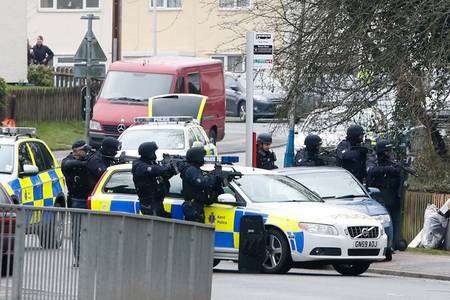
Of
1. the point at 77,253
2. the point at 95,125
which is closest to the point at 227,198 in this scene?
the point at 77,253

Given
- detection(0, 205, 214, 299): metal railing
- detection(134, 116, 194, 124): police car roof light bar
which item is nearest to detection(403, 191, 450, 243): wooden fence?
detection(134, 116, 194, 124): police car roof light bar

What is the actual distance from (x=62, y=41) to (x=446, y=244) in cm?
3766

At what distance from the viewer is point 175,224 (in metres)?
12.6

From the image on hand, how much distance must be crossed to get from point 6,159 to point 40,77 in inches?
961

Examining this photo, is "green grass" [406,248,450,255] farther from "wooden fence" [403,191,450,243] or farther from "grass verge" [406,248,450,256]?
"wooden fence" [403,191,450,243]

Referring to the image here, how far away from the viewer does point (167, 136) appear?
27.0 m

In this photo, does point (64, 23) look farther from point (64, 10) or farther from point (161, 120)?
point (161, 120)

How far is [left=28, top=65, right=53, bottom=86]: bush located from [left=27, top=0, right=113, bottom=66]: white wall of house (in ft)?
45.3

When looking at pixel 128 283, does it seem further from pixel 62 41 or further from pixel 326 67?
pixel 62 41

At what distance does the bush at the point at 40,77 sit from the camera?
44188mm

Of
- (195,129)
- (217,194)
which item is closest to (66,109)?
(195,129)

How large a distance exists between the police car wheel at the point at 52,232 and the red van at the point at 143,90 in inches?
869

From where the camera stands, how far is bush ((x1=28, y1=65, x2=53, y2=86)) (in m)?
44.2

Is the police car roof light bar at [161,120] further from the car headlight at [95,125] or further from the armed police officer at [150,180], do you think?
the armed police officer at [150,180]
